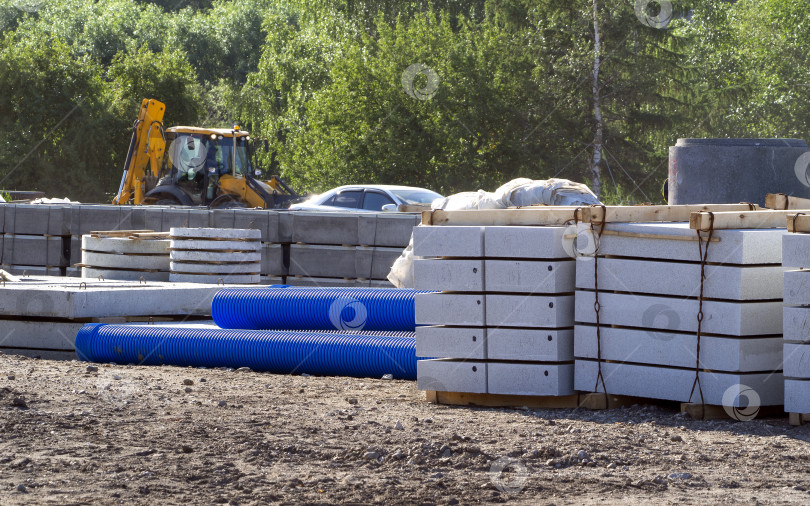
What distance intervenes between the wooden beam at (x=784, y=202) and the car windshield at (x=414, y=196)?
1196cm

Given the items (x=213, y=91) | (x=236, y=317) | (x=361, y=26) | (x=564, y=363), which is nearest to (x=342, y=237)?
(x=236, y=317)

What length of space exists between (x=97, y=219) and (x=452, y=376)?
A: 1149 centimetres

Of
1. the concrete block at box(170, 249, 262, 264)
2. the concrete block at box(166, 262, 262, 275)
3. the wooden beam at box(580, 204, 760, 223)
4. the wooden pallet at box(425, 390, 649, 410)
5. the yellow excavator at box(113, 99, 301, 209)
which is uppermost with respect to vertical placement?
the yellow excavator at box(113, 99, 301, 209)

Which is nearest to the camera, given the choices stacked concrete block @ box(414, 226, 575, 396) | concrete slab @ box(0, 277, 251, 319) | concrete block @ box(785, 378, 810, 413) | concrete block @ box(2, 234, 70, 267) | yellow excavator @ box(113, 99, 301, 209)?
concrete block @ box(785, 378, 810, 413)

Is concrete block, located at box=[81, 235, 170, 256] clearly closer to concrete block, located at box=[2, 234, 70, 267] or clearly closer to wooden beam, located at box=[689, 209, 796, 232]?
concrete block, located at box=[2, 234, 70, 267]

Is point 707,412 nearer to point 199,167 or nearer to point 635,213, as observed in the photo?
point 635,213

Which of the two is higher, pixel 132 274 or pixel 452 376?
pixel 132 274

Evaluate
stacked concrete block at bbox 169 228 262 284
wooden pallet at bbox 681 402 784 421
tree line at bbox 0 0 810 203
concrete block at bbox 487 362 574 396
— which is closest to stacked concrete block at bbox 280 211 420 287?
stacked concrete block at bbox 169 228 262 284

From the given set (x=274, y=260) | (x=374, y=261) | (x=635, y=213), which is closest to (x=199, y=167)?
(x=274, y=260)

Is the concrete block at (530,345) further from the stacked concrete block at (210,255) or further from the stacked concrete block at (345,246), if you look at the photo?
the stacked concrete block at (345,246)

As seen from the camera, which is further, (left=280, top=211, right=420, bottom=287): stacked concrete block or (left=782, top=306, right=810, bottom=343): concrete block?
(left=280, top=211, right=420, bottom=287): stacked concrete block

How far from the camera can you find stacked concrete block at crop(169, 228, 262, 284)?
519 inches

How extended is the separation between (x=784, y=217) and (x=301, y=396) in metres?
3.75

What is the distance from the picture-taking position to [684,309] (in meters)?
7.15
